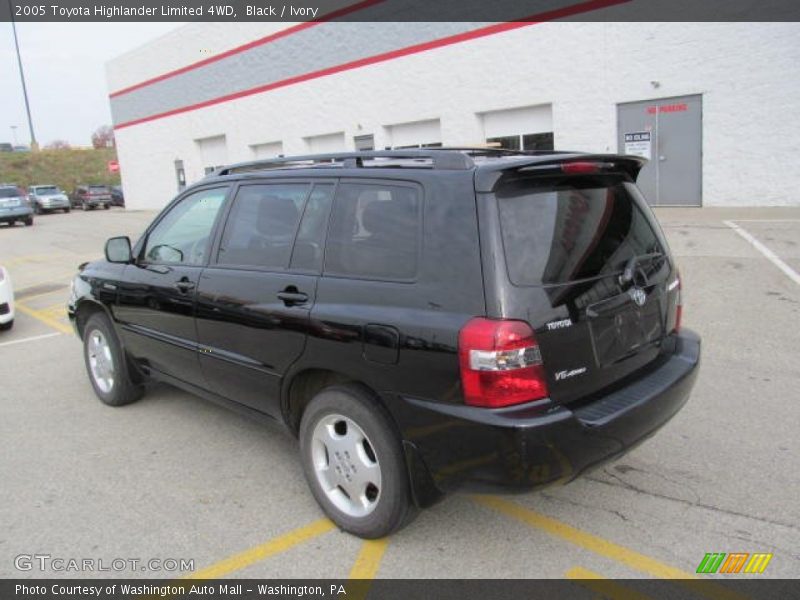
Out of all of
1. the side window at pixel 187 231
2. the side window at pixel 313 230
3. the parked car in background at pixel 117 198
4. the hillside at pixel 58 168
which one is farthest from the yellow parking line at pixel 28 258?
the hillside at pixel 58 168

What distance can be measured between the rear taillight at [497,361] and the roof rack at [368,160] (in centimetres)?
71

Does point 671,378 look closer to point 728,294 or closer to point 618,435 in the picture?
point 618,435

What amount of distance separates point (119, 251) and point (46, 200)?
35.2 m

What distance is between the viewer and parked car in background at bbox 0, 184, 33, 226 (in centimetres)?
2659

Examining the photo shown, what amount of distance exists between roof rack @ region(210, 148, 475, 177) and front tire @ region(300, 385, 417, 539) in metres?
1.09

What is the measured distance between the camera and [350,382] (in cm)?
302

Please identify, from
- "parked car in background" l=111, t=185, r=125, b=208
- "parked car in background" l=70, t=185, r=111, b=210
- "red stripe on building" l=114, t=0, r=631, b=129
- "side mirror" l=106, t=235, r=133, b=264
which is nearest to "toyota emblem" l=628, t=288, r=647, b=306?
"side mirror" l=106, t=235, r=133, b=264

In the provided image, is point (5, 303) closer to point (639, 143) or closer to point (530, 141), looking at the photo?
point (639, 143)

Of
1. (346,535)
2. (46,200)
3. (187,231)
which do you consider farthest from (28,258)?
(46,200)

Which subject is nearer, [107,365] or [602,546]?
[602,546]

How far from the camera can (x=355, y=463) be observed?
120 inches

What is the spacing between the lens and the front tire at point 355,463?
9.42 ft

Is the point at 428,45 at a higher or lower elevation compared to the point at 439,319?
higher

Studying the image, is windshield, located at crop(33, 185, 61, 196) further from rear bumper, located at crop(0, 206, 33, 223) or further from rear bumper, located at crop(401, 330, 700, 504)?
rear bumper, located at crop(401, 330, 700, 504)
